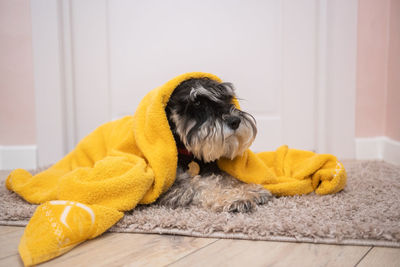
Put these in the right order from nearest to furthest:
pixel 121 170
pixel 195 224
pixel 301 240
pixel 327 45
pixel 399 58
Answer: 1. pixel 301 240
2. pixel 195 224
3. pixel 121 170
4. pixel 399 58
5. pixel 327 45

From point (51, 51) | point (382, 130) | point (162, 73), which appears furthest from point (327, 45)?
point (51, 51)

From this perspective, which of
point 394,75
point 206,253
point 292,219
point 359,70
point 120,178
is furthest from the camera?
point 359,70

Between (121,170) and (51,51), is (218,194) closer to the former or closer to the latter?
(121,170)

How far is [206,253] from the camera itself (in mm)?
1066

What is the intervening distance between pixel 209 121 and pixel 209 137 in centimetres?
8

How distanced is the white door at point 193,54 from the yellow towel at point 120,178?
2.74ft

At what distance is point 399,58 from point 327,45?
51 cm

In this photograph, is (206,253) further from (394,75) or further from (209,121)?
(394,75)

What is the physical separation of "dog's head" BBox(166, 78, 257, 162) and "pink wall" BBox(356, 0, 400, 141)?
1584 mm

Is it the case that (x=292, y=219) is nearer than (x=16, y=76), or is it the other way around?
(x=292, y=219)

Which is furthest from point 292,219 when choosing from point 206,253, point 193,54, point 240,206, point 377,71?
point 377,71

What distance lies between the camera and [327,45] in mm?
2625

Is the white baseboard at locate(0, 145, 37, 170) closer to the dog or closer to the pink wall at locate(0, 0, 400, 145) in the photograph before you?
the pink wall at locate(0, 0, 400, 145)

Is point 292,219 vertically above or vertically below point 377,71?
below
